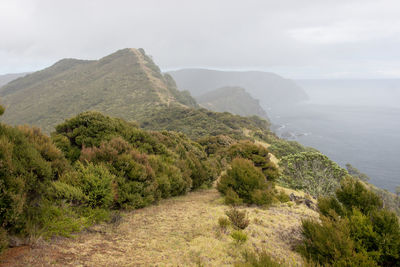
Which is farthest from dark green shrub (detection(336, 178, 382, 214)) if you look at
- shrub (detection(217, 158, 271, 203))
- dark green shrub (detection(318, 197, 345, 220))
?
shrub (detection(217, 158, 271, 203))

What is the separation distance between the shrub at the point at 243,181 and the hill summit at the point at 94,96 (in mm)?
46658

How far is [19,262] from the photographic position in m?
3.42

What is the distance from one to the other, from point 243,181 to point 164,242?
494cm

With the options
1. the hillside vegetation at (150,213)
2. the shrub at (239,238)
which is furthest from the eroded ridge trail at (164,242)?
the shrub at (239,238)

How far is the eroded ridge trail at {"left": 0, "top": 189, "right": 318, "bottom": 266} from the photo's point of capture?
391 cm

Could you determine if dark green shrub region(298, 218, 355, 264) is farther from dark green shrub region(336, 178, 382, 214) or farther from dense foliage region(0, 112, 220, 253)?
dense foliage region(0, 112, 220, 253)

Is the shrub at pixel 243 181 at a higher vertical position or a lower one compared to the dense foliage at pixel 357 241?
lower

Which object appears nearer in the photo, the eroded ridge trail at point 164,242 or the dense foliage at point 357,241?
the eroded ridge trail at point 164,242

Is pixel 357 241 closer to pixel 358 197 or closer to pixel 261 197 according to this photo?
pixel 358 197

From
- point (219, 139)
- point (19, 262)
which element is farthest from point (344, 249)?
point (219, 139)

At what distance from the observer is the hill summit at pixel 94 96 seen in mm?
58122

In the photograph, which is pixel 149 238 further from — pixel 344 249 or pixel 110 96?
pixel 110 96

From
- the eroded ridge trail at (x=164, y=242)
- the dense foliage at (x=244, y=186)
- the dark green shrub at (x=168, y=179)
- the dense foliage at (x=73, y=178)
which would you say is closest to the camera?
the dense foliage at (x=73, y=178)

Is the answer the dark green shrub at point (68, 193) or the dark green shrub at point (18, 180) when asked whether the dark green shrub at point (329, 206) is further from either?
the dark green shrub at point (18, 180)
